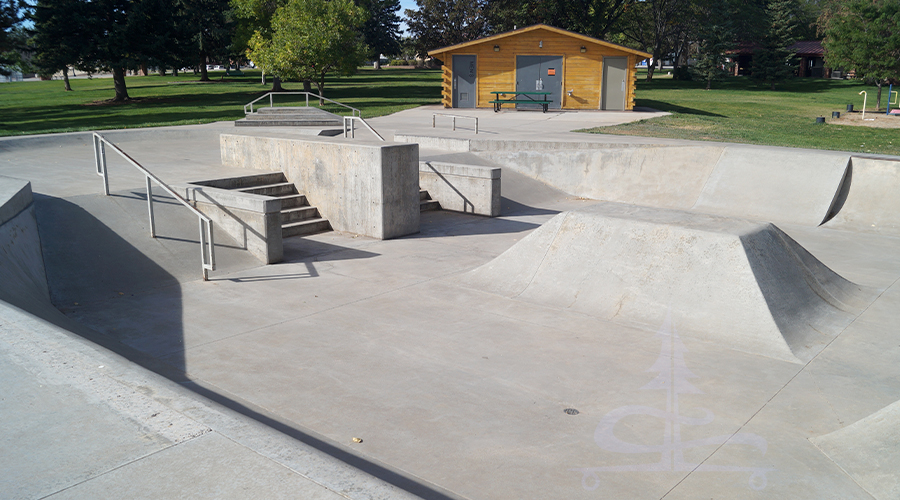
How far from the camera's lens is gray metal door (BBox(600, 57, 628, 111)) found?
105ft

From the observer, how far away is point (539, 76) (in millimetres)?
32812

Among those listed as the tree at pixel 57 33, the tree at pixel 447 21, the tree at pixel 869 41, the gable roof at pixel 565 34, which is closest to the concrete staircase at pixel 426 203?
the gable roof at pixel 565 34

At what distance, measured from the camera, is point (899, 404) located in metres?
4.70

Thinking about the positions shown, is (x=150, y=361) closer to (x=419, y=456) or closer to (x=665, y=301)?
(x=419, y=456)

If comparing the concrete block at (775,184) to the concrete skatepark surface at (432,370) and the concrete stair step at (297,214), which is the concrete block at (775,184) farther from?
the concrete stair step at (297,214)

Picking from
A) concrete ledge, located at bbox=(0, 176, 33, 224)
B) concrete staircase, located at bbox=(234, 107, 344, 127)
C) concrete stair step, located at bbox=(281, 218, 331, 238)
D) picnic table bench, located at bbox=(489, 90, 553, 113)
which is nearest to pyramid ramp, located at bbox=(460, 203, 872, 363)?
concrete stair step, located at bbox=(281, 218, 331, 238)

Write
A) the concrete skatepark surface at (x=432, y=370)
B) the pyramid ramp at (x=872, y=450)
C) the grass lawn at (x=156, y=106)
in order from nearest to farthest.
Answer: the concrete skatepark surface at (x=432, y=370), the pyramid ramp at (x=872, y=450), the grass lawn at (x=156, y=106)

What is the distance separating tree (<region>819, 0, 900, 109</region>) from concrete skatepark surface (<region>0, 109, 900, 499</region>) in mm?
27498

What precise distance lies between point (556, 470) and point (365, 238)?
308 inches

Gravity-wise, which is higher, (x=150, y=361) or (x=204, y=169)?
(x=204, y=169)

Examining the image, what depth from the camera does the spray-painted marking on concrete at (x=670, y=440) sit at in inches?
184

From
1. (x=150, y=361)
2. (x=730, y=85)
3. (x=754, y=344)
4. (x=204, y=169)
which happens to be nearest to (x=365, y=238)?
(x=204, y=169)

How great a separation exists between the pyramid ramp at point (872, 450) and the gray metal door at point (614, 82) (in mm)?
28836

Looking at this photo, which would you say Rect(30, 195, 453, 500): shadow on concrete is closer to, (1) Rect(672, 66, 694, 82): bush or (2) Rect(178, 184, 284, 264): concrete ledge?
(2) Rect(178, 184, 284, 264): concrete ledge
